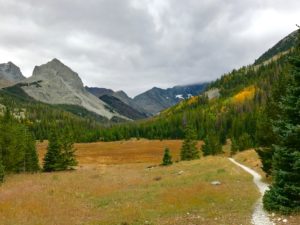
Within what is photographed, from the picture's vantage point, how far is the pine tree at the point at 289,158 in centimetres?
2055

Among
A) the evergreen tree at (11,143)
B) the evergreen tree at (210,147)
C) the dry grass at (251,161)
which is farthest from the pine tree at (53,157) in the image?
the evergreen tree at (210,147)

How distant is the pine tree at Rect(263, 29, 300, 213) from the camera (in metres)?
20.5

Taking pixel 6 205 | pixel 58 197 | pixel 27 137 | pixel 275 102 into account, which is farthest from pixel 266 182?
pixel 27 137

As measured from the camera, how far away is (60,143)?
2601 inches

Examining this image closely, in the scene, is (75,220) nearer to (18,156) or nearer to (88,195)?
(88,195)

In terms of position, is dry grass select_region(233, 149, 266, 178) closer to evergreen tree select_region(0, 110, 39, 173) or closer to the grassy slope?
the grassy slope

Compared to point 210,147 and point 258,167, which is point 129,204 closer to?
point 258,167

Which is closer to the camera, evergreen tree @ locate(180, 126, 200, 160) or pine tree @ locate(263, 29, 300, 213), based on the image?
pine tree @ locate(263, 29, 300, 213)

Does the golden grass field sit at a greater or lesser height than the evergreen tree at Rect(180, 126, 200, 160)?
lesser

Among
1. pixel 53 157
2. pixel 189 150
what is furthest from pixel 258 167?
pixel 53 157

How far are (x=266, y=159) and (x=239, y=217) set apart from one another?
16139 millimetres

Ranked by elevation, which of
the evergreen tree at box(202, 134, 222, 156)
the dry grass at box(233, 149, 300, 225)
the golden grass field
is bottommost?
the golden grass field

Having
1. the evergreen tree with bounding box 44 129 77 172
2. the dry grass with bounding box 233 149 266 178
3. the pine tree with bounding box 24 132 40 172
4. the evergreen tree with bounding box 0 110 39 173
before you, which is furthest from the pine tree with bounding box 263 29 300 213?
the pine tree with bounding box 24 132 40 172

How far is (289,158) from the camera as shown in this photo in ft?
68.5
